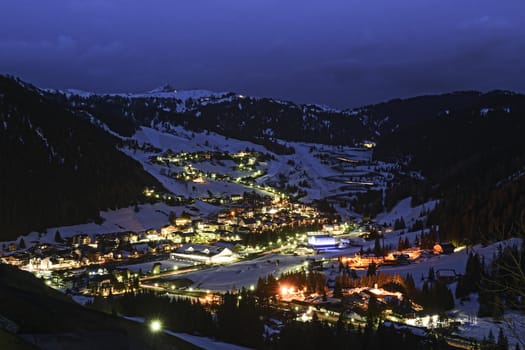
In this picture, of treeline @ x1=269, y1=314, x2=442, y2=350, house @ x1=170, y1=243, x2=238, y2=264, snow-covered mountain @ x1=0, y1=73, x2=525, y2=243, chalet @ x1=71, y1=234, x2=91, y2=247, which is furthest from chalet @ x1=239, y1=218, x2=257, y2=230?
treeline @ x1=269, y1=314, x2=442, y2=350

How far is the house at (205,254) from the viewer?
223ft

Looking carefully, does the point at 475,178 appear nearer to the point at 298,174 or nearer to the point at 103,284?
the point at 298,174

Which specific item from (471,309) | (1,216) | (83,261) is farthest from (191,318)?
(1,216)

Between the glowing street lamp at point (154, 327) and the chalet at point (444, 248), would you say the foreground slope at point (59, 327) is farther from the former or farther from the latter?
the chalet at point (444, 248)

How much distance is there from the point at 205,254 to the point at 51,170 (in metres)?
37.9

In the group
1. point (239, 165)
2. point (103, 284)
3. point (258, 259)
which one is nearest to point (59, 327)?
point (103, 284)

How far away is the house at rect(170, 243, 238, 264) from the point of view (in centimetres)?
6794

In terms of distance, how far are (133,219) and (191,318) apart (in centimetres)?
5669

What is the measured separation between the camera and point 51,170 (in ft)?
294

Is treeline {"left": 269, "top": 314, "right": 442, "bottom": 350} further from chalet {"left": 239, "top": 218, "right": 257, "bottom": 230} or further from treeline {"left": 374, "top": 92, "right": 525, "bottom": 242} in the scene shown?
chalet {"left": 239, "top": 218, "right": 257, "bottom": 230}

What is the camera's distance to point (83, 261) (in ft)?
207

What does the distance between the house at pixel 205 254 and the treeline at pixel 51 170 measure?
20.6 metres

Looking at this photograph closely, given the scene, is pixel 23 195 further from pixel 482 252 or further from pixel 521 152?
pixel 521 152

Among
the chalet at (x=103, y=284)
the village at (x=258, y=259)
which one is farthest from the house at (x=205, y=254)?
the chalet at (x=103, y=284)
